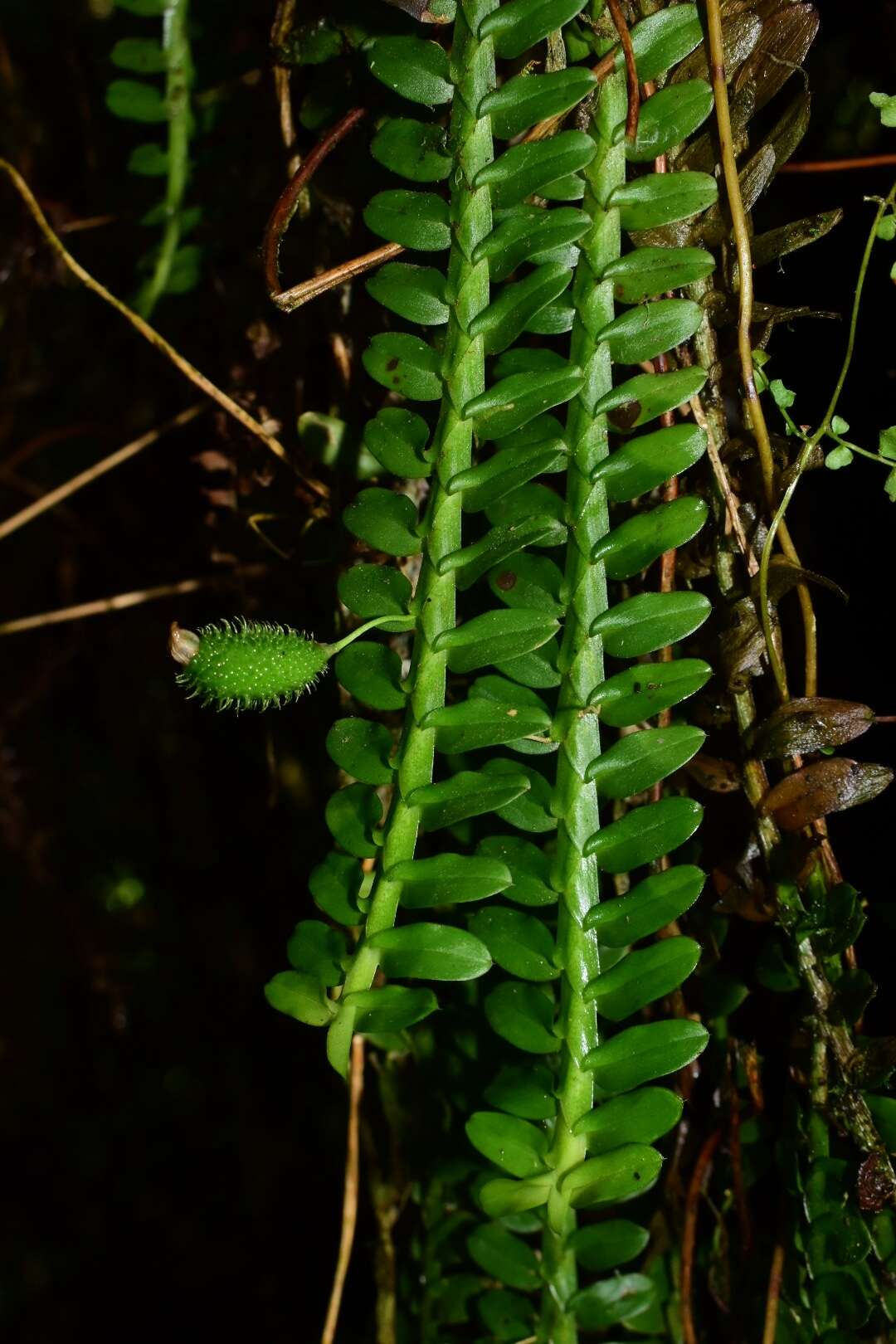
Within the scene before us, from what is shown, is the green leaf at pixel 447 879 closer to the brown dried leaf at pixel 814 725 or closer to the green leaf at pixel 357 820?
the green leaf at pixel 357 820

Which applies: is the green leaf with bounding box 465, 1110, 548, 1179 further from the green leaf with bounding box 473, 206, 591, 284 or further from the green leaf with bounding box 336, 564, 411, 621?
the green leaf with bounding box 473, 206, 591, 284

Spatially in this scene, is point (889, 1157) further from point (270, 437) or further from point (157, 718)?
point (157, 718)

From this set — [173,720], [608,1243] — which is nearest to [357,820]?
[608,1243]

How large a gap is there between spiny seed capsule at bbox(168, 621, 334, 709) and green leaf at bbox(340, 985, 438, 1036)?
0.22 meters

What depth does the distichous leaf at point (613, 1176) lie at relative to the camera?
723 mm

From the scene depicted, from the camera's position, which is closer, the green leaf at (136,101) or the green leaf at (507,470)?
the green leaf at (507,470)

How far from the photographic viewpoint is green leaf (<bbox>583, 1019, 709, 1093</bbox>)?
732 millimetres

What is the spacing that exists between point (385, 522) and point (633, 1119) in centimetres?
46

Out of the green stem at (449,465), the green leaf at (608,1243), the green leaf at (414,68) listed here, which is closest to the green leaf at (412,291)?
the green stem at (449,465)

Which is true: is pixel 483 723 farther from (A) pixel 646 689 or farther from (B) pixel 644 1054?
(B) pixel 644 1054

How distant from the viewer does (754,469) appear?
0.84m

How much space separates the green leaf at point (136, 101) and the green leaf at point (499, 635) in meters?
0.72

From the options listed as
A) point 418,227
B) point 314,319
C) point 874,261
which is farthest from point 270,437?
point 874,261

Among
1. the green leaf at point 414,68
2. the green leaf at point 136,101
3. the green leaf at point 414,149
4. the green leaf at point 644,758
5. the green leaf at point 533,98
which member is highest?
the green leaf at point 136,101
